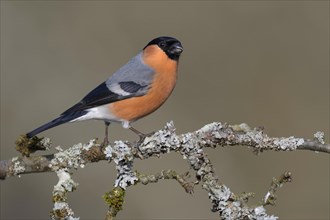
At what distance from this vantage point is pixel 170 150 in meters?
3.77

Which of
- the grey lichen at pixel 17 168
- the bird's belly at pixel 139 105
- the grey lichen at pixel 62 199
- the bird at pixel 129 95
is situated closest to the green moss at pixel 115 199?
the grey lichen at pixel 62 199

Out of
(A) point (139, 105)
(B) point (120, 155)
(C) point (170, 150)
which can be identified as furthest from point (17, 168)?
(A) point (139, 105)

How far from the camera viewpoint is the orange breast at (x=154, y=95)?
5.05 metres

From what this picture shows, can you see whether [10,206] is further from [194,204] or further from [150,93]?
[150,93]

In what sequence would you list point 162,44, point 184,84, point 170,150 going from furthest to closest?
point 184,84 < point 162,44 < point 170,150

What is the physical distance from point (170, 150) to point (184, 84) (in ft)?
11.0

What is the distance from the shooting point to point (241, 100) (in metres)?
7.13

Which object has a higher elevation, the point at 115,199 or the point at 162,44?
the point at 162,44

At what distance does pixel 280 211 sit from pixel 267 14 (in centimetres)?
221

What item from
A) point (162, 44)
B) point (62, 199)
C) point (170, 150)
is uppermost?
point (162, 44)

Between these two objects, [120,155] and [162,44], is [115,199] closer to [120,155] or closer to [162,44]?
[120,155]

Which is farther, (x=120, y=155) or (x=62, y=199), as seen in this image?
(x=120, y=155)

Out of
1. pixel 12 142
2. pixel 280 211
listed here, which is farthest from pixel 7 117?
pixel 280 211

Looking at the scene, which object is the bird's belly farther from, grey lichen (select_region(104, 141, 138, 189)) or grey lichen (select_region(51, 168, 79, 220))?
grey lichen (select_region(51, 168, 79, 220))
